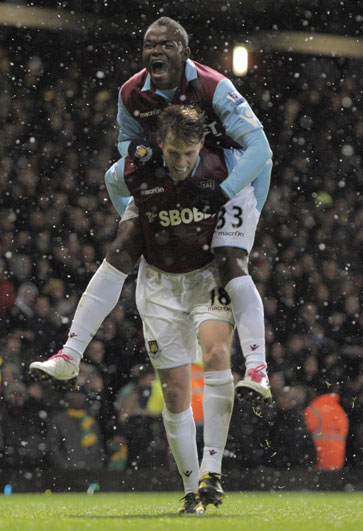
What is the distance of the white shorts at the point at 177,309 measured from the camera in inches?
168

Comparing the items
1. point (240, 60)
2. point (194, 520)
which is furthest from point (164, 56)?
point (240, 60)

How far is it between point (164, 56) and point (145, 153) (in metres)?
0.42

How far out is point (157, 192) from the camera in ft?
13.9

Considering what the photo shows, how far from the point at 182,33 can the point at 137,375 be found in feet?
13.5

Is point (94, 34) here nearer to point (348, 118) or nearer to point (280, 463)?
point (348, 118)

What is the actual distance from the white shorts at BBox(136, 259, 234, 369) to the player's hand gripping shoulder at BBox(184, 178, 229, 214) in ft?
0.90

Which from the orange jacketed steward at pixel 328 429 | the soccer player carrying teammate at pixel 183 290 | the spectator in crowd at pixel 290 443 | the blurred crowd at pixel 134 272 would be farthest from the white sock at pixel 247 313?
the orange jacketed steward at pixel 328 429

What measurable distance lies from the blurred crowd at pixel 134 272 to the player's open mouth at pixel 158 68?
11.7 feet

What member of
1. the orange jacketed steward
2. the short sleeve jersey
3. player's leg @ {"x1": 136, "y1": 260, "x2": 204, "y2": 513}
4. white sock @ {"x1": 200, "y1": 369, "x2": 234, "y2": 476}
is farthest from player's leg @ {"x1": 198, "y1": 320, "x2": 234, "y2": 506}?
the orange jacketed steward

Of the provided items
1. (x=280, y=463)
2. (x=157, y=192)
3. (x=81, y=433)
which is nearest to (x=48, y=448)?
(x=81, y=433)

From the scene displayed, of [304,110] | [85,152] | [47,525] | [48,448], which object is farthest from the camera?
[304,110]

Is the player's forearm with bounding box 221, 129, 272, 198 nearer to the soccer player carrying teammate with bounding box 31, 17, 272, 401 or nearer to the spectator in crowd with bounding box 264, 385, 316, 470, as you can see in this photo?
the soccer player carrying teammate with bounding box 31, 17, 272, 401

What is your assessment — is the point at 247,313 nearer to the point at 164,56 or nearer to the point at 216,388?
the point at 216,388

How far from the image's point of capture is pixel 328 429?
8023mm
